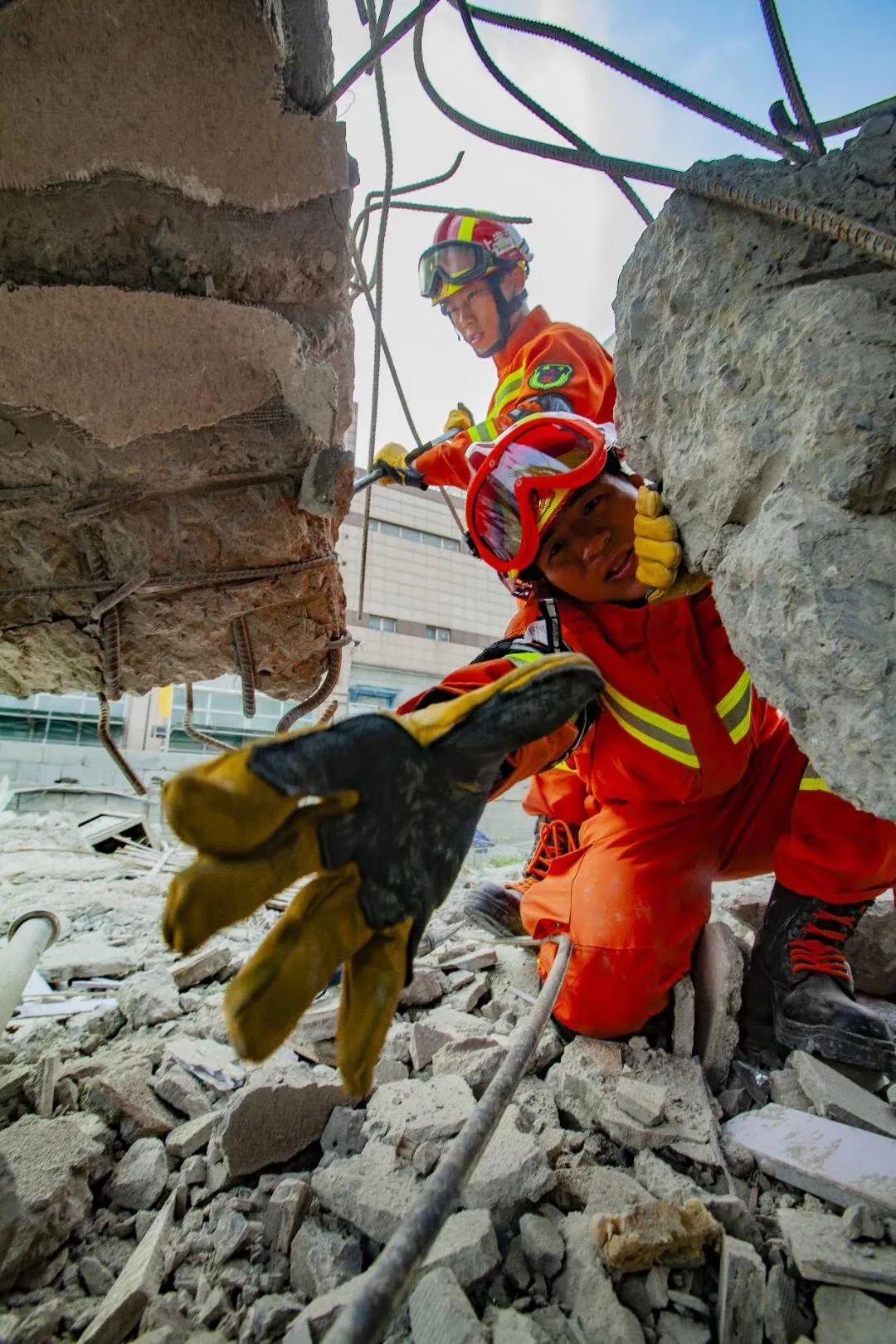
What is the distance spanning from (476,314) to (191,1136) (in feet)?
16.1

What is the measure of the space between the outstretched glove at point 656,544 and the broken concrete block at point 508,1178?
1155 millimetres

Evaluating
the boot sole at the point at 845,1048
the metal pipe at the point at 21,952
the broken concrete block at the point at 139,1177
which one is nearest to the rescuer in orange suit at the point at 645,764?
the boot sole at the point at 845,1048

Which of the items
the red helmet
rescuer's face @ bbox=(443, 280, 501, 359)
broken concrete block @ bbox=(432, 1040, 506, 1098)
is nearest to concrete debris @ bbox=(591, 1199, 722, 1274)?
broken concrete block @ bbox=(432, 1040, 506, 1098)

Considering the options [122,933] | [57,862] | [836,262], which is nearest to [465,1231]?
[836,262]

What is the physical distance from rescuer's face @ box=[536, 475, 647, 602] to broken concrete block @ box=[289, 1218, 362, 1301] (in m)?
1.70

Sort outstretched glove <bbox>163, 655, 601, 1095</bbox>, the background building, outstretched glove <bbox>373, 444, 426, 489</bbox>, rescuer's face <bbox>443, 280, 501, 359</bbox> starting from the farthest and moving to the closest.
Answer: the background building, rescuer's face <bbox>443, 280, 501, 359</bbox>, outstretched glove <bbox>373, 444, 426, 489</bbox>, outstretched glove <bbox>163, 655, 601, 1095</bbox>

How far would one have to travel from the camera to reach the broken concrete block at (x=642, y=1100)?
4.54ft

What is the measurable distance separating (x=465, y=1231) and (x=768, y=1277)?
53cm

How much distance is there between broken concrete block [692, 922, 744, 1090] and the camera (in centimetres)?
165

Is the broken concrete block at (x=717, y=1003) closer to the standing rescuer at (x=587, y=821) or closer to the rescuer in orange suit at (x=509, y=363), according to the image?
the standing rescuer at (x=587, y=821)

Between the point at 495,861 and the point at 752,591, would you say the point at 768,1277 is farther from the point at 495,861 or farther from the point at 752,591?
the point at 495,861

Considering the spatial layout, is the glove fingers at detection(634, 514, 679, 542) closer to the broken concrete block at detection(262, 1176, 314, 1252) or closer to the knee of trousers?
the knee of trousers

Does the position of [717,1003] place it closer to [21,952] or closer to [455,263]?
[21,952]

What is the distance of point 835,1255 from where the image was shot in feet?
3.39
